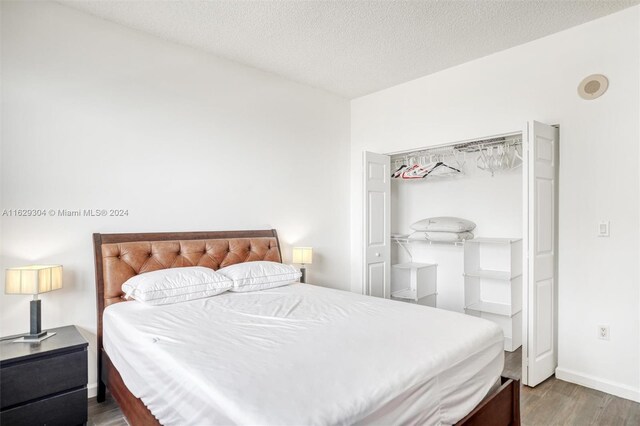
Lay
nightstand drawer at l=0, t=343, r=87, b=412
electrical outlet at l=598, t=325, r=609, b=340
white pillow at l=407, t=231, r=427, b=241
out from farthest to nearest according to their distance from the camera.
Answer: white pillow at l=407, t=231, r=427, b=241
electrical outlet at l=598, t=325, r=609, b=340
nightstand drawer at l=0, t=343, r=87, b=412

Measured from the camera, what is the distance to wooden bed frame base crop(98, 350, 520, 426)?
5.40 feet

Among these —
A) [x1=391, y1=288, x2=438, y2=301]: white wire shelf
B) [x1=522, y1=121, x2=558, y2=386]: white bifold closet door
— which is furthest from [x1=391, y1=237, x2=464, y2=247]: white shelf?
[x1=522, y1=121, x2=558, y2=386]: white bifold closet door

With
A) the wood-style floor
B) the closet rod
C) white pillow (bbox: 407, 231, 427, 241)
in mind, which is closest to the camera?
the wood-style floor

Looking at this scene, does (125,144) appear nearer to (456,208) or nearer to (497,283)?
(456,208)

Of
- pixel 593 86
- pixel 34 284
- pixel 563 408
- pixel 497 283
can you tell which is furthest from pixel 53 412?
pixel 593 86

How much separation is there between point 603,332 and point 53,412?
3.74 metres

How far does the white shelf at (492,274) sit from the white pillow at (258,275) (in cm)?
184

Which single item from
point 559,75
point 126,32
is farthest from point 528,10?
point 126,32

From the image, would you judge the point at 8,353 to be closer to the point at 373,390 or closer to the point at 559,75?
the point at 373,390

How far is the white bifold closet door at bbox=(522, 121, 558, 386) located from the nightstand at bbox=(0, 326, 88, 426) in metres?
3.08

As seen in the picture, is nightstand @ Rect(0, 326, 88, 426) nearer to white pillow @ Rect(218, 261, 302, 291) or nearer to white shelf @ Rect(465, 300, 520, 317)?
white pillow @ Rect(218, 261, 302, 291)

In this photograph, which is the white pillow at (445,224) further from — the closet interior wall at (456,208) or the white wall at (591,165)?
the white wall at (591,165)

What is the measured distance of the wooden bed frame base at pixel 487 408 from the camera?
64.7 inches

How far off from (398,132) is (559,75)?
5.26 feet
